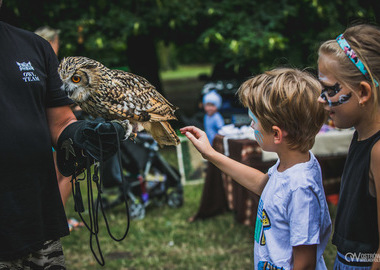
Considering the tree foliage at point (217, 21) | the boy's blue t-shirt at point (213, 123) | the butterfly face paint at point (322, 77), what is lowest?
the boy's blue t-shirt at point (213, 123)

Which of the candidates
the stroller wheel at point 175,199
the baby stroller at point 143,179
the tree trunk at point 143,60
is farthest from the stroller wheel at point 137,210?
the tree trunk at point 143,60

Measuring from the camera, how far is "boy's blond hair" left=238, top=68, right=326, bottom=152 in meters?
1.55

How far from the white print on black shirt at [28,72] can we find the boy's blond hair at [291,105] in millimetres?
886

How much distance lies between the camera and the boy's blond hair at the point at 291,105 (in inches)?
61.2

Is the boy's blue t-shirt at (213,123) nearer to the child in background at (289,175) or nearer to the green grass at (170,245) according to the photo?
the green grass at (170,245)

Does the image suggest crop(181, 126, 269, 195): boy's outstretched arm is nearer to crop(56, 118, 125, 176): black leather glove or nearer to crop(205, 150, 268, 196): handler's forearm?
crop(205, 150, 268, 196): handler's forearm

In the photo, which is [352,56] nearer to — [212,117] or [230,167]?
[230,167]

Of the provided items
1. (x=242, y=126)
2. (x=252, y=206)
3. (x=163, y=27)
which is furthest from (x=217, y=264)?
(x=163, y=27)

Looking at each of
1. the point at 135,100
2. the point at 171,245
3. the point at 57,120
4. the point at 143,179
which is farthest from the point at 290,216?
the point at 143,179

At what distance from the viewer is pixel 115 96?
1.98 meters

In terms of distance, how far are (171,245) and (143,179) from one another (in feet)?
4.22

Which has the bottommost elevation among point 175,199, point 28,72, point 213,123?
point 175,199

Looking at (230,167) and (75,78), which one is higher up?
(75,78)

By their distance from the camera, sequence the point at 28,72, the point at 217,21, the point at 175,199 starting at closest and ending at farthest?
the point at 28,72
the point at 175,199
the point at 217,21
